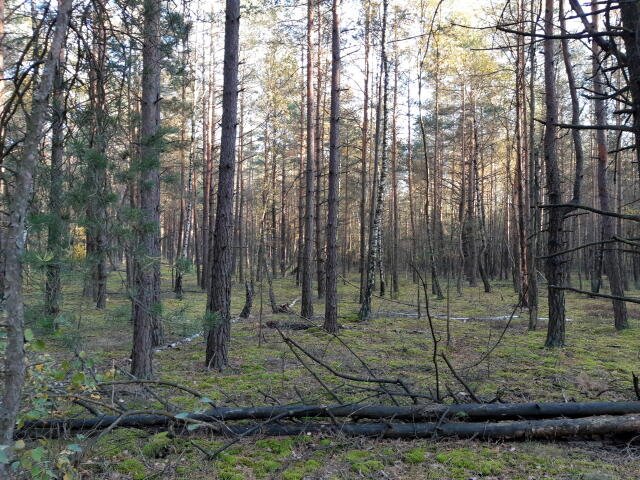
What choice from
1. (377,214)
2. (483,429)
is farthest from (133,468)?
(377,214)

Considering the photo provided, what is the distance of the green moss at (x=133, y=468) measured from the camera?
3.63 metres

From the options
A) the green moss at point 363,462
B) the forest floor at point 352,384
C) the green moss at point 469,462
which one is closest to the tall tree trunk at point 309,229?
the forest floor at point 352,384

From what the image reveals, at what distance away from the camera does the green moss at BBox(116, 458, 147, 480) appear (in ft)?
11.9

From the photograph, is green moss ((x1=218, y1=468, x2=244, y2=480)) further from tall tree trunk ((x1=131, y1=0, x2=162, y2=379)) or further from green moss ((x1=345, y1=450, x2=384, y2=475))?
tall tree trunk ((x1=131, y1=0, x2=162, y2=379))

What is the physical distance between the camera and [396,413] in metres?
4.43

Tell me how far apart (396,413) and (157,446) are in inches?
87.9

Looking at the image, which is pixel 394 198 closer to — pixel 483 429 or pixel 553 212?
pixel 553 212

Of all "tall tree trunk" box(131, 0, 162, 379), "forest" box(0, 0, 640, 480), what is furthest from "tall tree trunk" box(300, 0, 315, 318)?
"tall tree trunk" box(131, 0, 162, 379)

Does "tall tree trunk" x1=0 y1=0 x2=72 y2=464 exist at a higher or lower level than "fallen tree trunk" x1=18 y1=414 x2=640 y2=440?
higher

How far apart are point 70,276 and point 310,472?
9.26 ft

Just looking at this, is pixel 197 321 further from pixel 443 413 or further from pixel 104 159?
pixel 443 413

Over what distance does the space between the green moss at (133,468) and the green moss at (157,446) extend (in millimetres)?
107

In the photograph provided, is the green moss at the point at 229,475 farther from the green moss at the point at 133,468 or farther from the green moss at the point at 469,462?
the green moss at the point at 469,462

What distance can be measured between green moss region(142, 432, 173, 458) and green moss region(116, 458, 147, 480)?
0.11 meters
